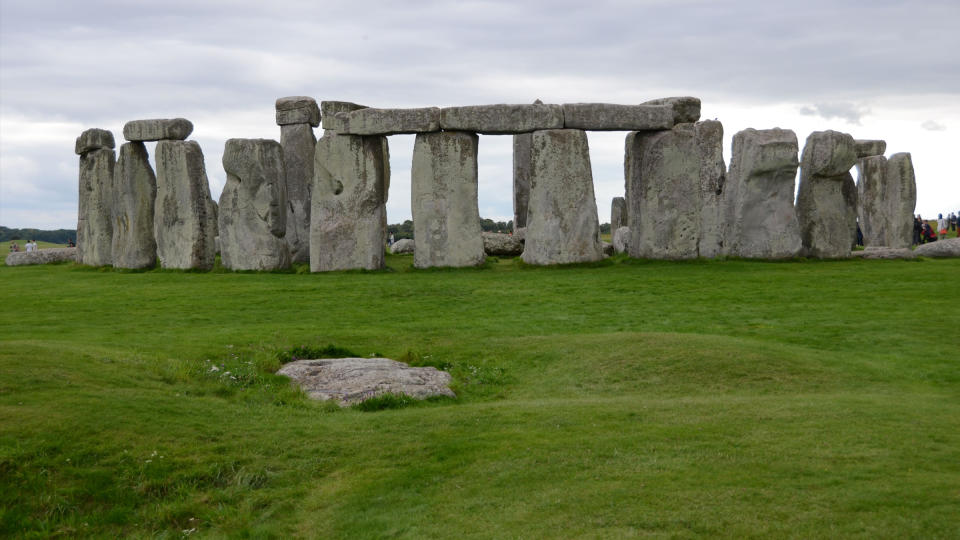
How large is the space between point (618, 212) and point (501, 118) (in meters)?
11.8

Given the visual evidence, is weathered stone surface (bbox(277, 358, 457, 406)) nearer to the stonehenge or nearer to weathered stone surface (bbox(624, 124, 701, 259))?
the stonehenge

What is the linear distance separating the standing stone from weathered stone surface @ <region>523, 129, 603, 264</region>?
19.1ft

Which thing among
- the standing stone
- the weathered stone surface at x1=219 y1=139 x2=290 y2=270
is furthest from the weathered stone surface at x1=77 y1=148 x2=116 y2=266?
the standing stone

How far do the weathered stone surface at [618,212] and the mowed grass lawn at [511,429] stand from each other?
56.6ft

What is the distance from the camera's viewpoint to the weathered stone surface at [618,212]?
33.9 m

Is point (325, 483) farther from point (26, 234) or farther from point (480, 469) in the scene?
point (26, 234)

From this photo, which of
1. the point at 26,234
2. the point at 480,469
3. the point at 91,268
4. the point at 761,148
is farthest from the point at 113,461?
the point at 26,234

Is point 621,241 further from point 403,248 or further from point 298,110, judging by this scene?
point 298,110

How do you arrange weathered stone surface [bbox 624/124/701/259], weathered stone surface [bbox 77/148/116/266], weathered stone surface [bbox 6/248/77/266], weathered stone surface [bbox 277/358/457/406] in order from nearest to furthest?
1. weathered stone surface [bbox 277/358/457/406]
2. weathered stone surface [bbox 624/124/701/259]
3. weathered stone surface [bbox 77/148/116/266]
4. weathered stone surface [bbox 6/248/77/266]

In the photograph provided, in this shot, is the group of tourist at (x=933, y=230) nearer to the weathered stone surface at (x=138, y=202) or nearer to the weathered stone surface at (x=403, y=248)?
the weathered stone surface at (x=403, y=248)

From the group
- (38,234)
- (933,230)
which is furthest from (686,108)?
(38,234)

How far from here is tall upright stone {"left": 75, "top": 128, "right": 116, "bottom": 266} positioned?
94.8ft

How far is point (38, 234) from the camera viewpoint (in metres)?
76.1

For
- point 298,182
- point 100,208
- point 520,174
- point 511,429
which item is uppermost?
point 520,174
